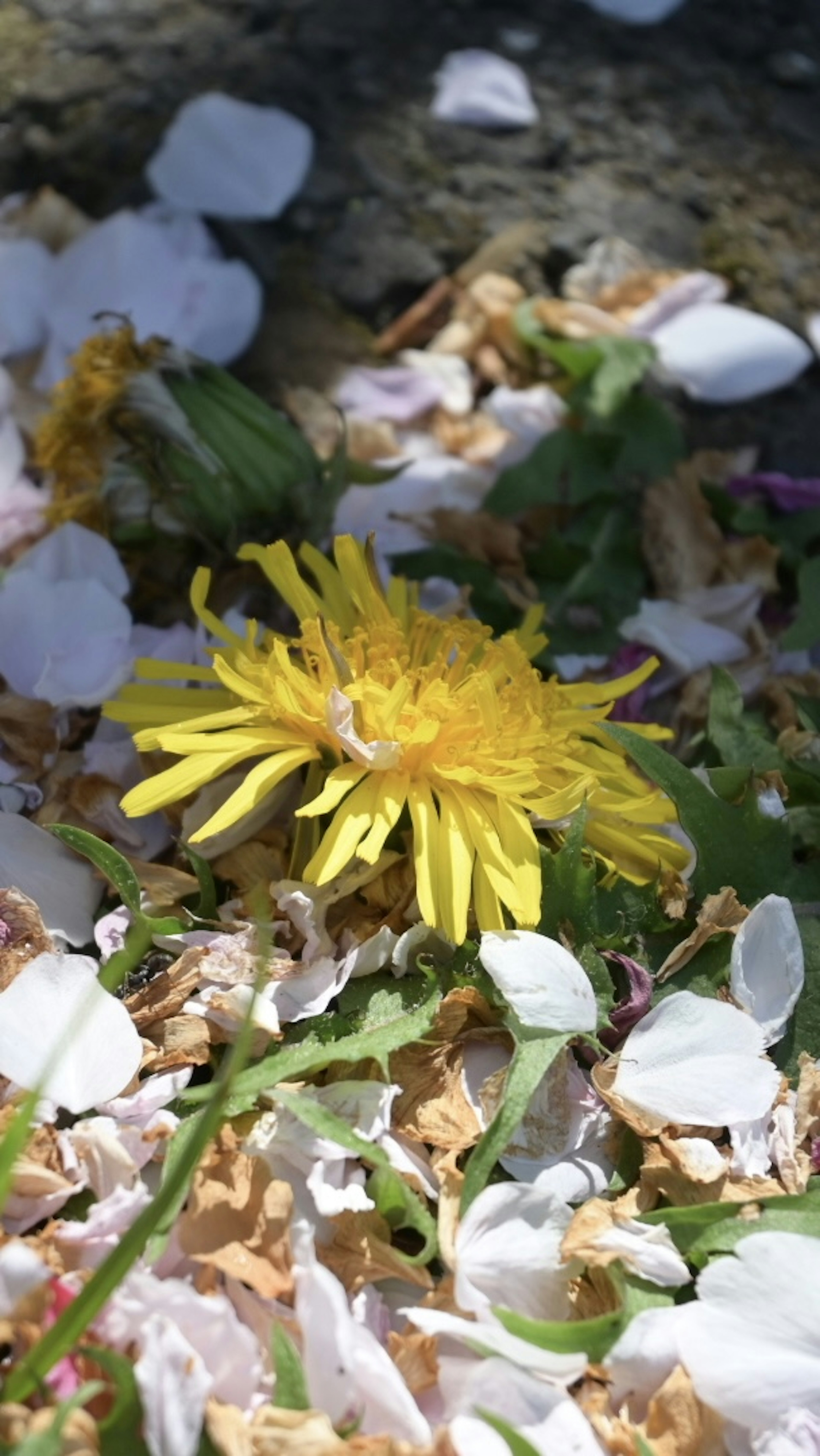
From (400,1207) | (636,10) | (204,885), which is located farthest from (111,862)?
(636,10)

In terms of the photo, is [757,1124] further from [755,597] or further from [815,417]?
[815,417]

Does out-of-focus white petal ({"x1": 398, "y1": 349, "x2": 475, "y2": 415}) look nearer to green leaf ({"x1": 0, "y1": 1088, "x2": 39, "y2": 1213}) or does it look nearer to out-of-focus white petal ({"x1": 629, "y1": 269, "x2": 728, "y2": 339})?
out-of-focus white petal ({"x1": 629, "y1": 269, "x2": 728, "y2": 339})

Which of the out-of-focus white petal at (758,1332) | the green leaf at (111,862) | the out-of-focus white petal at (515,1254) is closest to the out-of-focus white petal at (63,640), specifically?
the green leaf at (111,862)

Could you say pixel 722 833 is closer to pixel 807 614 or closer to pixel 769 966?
pixel 769 966

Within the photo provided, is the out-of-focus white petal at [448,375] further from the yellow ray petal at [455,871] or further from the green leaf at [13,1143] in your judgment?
the green leaf at [13,1143]

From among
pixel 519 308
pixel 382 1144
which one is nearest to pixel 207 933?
pixel 382 1144

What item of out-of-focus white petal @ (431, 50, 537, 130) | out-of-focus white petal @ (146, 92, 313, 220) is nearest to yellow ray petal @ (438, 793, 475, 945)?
out-of-focus white petal @ (146, 92, 313, 220)
